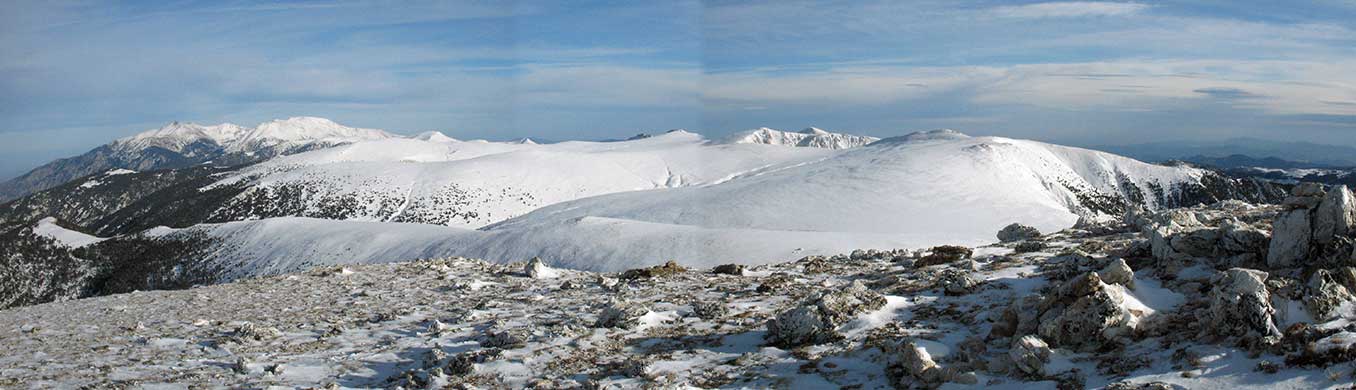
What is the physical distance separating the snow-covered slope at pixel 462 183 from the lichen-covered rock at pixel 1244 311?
356 feet

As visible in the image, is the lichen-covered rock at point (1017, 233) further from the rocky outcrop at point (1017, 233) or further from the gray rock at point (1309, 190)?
the gray rock at point (1309, 190)

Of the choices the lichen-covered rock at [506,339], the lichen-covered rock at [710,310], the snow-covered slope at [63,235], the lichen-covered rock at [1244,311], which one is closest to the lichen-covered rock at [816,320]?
the lichen-covered rock at [710,310]

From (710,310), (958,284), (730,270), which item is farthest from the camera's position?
(730,270)

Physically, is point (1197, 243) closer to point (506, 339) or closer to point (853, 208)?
point (506, 339)

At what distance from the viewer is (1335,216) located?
8.49 metres

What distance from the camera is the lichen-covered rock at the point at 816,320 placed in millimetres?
9492

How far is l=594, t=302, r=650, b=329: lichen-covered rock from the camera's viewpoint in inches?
445

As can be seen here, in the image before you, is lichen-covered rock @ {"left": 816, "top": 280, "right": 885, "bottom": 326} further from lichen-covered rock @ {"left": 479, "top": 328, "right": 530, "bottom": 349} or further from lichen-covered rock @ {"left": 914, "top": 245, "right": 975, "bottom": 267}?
lichen-covered rock @ {"left": 914, "top": 245, "right": 975, "bottom": 267}

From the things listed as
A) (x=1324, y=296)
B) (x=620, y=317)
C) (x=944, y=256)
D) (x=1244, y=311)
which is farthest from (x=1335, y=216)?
(x=620, y=317)

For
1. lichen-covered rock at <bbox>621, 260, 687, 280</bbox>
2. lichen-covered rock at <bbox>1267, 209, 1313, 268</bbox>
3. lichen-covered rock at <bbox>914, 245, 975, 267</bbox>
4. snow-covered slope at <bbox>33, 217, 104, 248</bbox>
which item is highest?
lichen-covered rock at <bbox>1267, 209, 1313, 268</bbox>

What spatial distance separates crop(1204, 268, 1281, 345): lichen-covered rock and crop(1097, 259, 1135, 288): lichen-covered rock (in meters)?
1.11

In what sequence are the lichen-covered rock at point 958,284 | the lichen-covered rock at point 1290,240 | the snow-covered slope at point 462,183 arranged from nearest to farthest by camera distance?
the lichen-covered rock at point 1290,240
the lichen-covered rock at point 958,284
the snow-covered slope at point 462,183

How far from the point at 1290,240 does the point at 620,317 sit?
30.0 ft

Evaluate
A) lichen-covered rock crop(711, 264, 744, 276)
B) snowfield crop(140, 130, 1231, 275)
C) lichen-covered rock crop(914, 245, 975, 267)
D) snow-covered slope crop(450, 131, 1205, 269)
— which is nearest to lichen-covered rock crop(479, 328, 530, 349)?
lichen-covered rock crop(711, 264, 744, 276)
